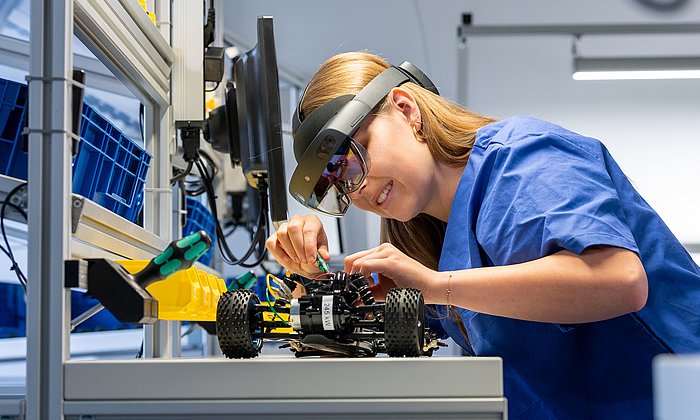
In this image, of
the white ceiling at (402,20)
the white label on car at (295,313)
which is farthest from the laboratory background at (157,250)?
the white ceiling at (402,20)

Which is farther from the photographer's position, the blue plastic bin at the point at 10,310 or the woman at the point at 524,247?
the blue plastic bin at the point at 10,310

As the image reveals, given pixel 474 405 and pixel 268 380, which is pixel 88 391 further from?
pixel 474 405

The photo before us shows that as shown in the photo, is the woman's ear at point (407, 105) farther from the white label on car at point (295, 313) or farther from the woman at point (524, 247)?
the white label on car at point (295, 313)

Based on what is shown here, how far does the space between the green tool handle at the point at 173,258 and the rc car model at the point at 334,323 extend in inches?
2.5

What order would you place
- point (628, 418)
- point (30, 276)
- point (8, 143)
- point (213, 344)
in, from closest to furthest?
point (30, 276), point (628, 418), point (8, 143), point (213, 344)

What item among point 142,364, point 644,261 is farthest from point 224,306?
point 644,261

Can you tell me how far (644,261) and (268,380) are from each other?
673 mm

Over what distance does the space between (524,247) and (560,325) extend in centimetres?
15

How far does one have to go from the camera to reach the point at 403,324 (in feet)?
2.88

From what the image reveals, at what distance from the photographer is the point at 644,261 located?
124cm

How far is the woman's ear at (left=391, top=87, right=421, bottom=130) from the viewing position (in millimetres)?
1382

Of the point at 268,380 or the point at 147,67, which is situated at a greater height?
the point at 147,67

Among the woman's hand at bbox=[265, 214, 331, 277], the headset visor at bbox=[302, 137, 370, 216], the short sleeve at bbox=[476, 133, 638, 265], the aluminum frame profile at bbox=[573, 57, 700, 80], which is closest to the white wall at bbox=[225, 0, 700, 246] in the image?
the aluminum frame profile at bbox=[573, 57, 700, 80]

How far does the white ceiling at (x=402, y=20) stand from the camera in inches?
190
